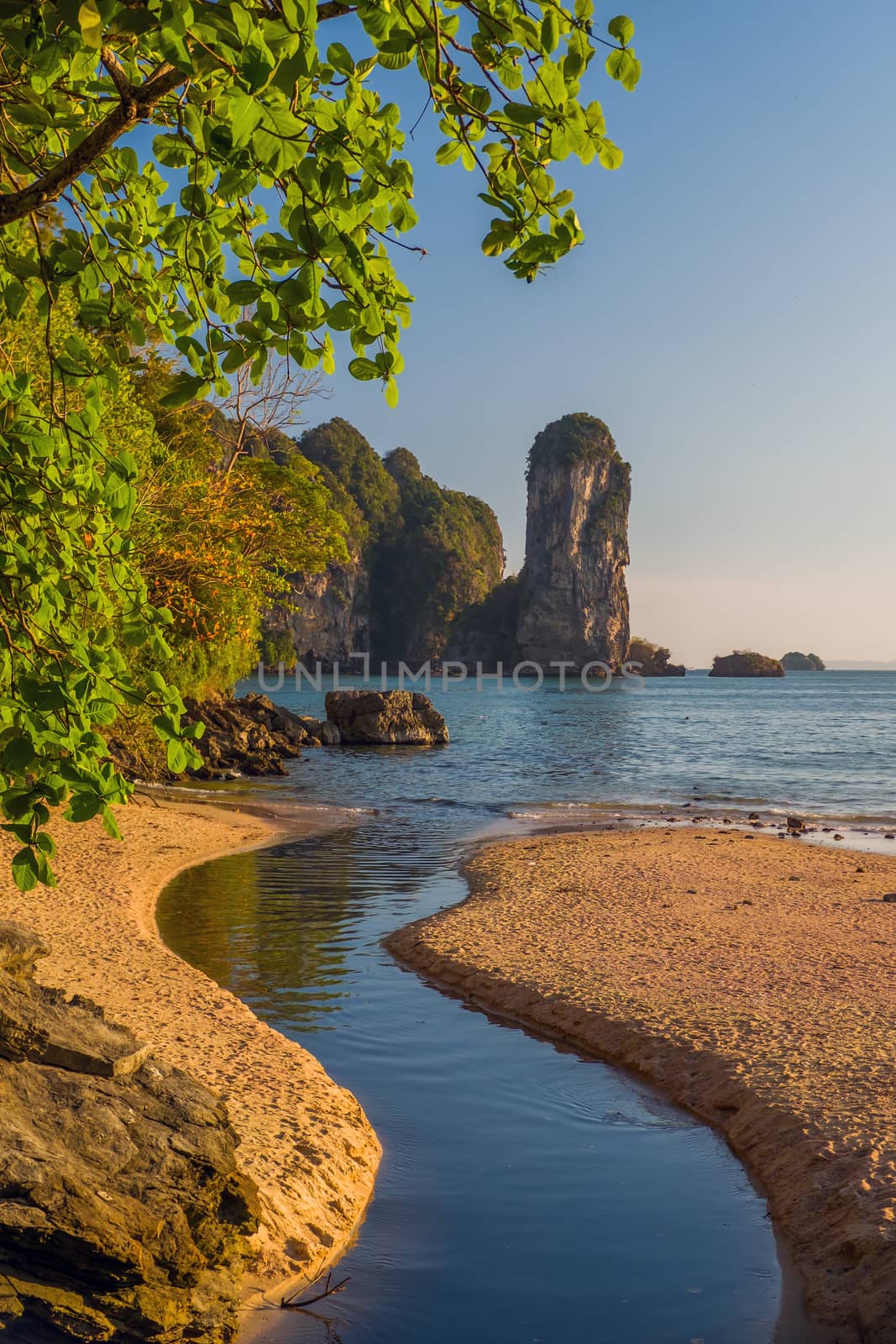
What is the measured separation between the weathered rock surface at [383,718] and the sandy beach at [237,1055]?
30031 mm

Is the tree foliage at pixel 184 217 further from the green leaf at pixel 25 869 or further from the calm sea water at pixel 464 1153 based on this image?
the calm sea water at pixel 464 1153

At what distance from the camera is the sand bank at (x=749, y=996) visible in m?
5.95

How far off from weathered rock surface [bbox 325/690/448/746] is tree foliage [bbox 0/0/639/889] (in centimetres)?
4035

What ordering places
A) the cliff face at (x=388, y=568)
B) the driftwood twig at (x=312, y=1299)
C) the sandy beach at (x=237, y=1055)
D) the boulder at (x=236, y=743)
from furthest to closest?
1. the cliff face at (x=388, y=568)
2. the boulder at (x=236, y=743)
3. the sandy beach at (x=237, y=1055)
4. the driftwood twig at (x=312, y=1299)

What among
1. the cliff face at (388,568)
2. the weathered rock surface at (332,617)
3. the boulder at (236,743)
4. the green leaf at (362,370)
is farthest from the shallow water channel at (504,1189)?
the cliff face at (388,568)

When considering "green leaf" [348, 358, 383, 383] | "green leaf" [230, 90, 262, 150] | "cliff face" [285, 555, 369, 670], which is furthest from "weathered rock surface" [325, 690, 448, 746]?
"cliff face" [285, 555, 369, 670]

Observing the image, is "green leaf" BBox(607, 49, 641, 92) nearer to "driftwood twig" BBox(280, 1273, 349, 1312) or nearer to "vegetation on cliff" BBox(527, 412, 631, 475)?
"driftwood twig" BBox(280, 1273, 349, 1312)

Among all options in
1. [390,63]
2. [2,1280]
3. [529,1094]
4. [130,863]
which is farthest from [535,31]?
[130,863]

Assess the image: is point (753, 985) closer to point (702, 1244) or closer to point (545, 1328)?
point (702, 1244)

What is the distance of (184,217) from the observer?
3910 millimetres

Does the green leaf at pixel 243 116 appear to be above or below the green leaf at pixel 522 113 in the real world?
below

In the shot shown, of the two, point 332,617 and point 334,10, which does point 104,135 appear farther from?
point 332,617

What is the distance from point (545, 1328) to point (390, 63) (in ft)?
17.8

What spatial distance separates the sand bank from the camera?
19.5ft
